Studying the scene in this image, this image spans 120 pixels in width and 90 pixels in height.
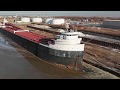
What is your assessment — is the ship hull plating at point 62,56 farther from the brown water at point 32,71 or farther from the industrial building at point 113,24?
the industrial building at point 113,24

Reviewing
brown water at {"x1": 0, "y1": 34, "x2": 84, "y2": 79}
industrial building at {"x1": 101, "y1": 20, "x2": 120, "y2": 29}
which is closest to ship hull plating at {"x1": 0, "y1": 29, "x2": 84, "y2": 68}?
brown water at {"x1": 0, "y1": 34, "x2": 84, "y2": 79}

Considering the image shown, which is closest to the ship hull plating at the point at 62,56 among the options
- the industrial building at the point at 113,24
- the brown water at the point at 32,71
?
the brown water at the point at 32,71

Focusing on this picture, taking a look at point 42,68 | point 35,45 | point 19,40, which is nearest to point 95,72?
point 42,68

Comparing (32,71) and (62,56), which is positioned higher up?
(62,56)

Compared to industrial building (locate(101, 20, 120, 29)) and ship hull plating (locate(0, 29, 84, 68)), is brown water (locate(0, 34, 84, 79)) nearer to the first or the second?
ship hull plating (locate(0, 29, 84, 68))

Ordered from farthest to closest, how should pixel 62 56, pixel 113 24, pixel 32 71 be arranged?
pixel 113 24, pixel 62 56, pixel 32 71

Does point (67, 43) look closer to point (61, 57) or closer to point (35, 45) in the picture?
point (61, 57)

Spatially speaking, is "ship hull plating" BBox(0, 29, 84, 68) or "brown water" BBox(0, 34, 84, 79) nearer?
"brown water" BBox(0, 34, 84, 79)

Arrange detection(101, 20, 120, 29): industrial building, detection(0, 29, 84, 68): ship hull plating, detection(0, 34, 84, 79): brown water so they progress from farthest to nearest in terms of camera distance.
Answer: detection(101, 20, 120, 29): industrial building < detection(0, 29, 84, 68): ship hull plating < detection(0, 34, 84, 79): brown water

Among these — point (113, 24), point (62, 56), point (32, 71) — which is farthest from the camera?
point (113, 24)

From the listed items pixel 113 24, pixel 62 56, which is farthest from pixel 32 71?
pixel 113 24

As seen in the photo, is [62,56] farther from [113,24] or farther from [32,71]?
[113,24]
